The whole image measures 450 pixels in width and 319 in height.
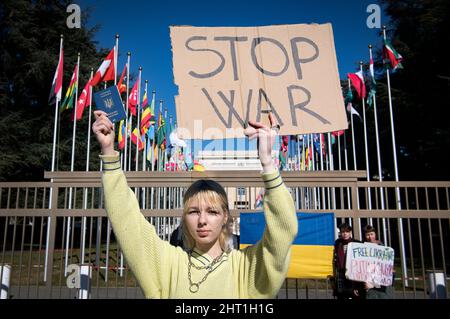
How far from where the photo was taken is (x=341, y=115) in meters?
3.12

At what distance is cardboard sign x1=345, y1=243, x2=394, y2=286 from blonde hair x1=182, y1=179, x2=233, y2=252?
Answer: 2697mm

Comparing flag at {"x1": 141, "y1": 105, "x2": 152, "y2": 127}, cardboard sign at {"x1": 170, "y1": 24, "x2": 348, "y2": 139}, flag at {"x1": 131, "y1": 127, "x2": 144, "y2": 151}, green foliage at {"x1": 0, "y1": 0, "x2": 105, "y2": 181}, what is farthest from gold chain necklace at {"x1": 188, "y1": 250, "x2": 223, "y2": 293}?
green foliage at {"x1": 0, "y1": 0, "x2": 105, "y2": 181}

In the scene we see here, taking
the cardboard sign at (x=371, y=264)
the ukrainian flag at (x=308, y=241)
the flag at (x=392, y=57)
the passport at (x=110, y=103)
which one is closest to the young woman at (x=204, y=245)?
the passport at (x=110, y=103)

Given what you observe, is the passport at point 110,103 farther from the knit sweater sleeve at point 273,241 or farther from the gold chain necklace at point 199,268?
the knit sweater sleeve at point 273,241

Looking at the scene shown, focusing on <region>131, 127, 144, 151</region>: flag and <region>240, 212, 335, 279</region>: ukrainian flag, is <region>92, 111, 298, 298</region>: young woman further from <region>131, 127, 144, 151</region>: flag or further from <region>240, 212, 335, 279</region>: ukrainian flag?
<region>131, 127, 144, 151</region>: flag

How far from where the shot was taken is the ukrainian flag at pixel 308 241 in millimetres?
4070

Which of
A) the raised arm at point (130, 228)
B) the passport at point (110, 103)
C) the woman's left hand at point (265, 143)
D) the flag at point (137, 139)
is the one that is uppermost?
the flag at point (137, 139)

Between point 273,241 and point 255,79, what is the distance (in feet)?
6.86

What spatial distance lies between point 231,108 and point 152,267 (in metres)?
1.86

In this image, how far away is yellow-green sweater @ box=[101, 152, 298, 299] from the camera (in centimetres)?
144

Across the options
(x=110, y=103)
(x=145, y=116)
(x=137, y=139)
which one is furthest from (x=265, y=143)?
(x=145, y=116)

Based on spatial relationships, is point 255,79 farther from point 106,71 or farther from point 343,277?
point 106,71

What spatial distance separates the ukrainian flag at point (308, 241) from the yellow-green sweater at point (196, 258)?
253cm
